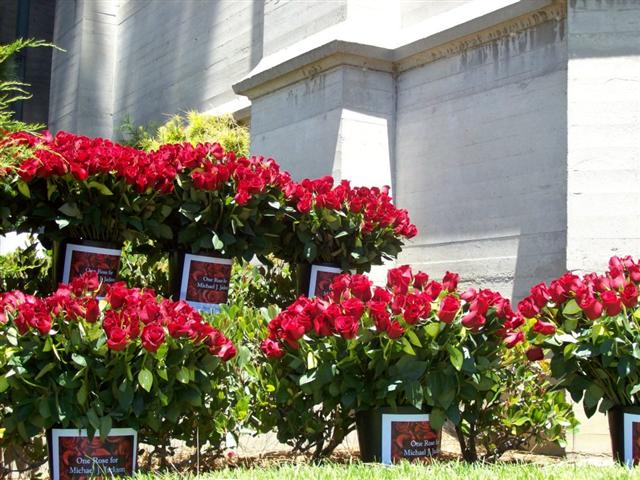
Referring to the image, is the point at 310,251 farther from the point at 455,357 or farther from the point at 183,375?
the point at 183,375

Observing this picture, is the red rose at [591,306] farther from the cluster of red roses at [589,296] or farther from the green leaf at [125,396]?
the green leaf at [125,396]

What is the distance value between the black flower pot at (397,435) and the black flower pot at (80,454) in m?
0.95

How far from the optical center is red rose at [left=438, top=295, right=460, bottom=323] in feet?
11.2

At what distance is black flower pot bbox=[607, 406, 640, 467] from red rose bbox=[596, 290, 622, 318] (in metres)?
0.39

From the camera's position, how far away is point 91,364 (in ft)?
10.2

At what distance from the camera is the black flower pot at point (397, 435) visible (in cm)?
346

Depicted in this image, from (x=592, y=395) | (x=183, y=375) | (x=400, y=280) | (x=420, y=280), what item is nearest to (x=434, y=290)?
(x=400, y=280)

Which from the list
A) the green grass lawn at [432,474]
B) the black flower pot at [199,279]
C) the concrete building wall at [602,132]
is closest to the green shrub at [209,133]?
the concrete building wall at [602,132]

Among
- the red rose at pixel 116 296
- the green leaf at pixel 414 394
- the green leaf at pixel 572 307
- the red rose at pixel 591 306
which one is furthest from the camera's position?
the green leaf at pixel 572 307

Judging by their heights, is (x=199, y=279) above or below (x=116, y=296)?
above

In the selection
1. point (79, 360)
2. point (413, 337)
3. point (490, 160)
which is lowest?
point (79, 360)

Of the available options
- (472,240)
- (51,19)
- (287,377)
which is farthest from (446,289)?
(51,19)

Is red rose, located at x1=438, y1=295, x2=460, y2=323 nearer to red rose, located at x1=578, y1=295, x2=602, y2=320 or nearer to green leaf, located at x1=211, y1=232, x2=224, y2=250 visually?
red rose, located at x1=578, y1=295, x2=602, y2=320

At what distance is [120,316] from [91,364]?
192mm
